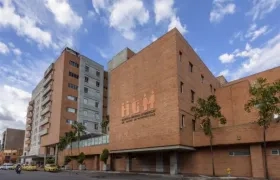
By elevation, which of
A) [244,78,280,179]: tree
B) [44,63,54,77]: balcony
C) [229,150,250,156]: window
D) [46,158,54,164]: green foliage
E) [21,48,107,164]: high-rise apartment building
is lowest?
[46,158,54,164]: green foliage

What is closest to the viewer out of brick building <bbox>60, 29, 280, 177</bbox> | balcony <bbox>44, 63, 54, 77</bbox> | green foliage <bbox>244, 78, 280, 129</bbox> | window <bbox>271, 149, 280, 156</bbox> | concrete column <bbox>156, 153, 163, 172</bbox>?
green foliage <bbox>244, 78, 280, 129</bbox>

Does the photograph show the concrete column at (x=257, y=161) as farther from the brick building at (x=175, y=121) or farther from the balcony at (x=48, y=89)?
the balcony at (x=48, y=89)

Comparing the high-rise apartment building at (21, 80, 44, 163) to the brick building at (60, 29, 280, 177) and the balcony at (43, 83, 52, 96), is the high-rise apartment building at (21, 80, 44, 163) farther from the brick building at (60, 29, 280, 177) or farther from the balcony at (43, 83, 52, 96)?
the brick building at (60, 29, 280, 177)

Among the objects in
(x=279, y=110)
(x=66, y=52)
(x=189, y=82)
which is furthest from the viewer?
(x=66, y=52)

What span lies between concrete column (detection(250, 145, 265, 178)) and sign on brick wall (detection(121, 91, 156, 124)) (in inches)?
527

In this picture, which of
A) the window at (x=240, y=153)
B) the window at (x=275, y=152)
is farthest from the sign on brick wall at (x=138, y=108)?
the window at (x=275, y=152)

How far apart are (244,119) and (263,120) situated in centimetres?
1625

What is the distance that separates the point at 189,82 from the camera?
38.0m

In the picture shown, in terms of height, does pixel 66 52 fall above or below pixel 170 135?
above

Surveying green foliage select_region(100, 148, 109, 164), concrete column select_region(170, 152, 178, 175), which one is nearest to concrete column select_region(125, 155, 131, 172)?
green foliage select_region(100, 148, 109, 164)

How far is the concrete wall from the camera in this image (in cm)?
7819

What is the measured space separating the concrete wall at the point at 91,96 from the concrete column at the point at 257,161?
55009 mm

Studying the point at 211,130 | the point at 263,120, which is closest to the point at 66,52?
the point at 211,130

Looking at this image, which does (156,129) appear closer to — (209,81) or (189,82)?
(189,82)
